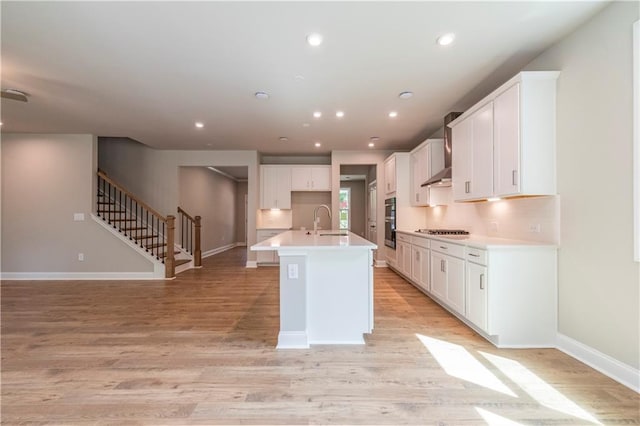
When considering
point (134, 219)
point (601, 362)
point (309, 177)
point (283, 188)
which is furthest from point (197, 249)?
point (601, 362)

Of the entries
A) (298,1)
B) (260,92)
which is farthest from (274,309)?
(298,1)

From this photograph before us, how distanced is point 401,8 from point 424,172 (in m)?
3.19

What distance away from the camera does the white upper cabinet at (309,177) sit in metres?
6.89

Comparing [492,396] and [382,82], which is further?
[382,82]

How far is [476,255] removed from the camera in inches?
107

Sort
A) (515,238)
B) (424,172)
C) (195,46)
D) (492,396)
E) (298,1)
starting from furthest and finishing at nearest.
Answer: (424,172) → (515,238) → (195,46) → (298,1) → (492,396)

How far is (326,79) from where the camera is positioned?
3.11 metres

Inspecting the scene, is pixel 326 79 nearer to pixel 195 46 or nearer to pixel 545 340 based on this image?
pixel 195 46

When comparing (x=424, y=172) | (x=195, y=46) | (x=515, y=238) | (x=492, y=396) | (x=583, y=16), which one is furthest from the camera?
(x=424, y=172)

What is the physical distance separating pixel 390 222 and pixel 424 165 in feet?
4.84

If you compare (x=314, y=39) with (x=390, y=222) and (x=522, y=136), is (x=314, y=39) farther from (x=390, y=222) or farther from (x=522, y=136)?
(x=390, y=222)

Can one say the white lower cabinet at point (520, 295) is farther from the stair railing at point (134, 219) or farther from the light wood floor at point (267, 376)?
the stair railing at point (134, 219)

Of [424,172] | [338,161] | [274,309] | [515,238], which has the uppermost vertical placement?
[338,161]

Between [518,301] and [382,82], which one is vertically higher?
[382,82]
